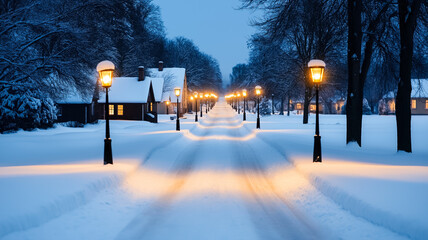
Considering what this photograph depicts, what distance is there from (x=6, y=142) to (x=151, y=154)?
8.64 metres

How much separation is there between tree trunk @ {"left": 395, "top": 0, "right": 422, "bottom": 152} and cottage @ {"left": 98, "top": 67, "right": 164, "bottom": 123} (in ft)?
99.2

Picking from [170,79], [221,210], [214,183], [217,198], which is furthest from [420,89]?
[170,79]

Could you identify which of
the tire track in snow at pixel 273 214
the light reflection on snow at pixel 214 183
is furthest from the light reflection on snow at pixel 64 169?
the tire track in snow at pixel 273 214

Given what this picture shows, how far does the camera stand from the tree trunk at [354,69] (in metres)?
14.2

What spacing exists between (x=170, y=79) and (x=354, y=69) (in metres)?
45.3

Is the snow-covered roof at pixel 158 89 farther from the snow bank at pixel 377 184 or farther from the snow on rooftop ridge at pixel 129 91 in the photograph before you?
the snow bank at pixel 377 184

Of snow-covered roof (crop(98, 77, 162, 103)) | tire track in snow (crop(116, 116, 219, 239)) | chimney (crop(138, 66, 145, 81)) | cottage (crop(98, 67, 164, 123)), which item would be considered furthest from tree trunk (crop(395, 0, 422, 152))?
chimney (crop(138, 66, 145, 81))

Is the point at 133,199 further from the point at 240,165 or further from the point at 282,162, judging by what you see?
the point at 282,162

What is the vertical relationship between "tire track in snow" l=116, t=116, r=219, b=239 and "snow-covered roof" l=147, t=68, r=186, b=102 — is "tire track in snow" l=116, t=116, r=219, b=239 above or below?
below

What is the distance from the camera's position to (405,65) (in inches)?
496

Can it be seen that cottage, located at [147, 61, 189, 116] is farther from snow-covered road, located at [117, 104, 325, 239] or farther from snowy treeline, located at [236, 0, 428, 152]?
snow-covered road, located at [117, 104, 325, 239]

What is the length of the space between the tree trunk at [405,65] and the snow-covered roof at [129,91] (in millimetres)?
31838

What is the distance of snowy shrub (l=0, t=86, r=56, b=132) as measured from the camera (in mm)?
23984

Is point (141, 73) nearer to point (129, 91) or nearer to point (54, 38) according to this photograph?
point (129, 91)
